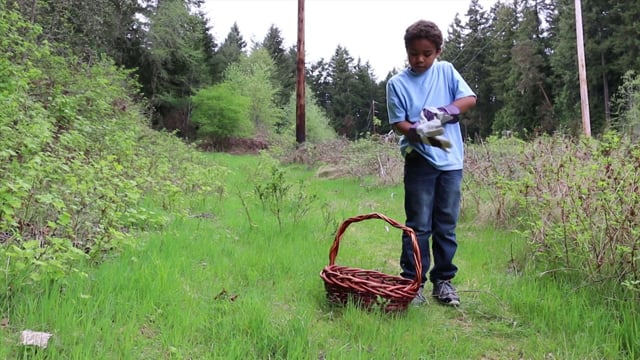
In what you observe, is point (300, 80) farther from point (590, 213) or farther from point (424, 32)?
point (590, 213)

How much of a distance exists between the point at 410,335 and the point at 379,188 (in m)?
6.16

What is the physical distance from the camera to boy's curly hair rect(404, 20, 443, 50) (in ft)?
8.52

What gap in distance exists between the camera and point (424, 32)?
260 centimetres

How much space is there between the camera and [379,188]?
26.9 feet

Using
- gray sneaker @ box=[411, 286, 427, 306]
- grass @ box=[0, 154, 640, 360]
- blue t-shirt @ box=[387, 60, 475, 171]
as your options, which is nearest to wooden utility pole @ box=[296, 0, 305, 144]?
grass @ box=[0, 154, 640, 360]

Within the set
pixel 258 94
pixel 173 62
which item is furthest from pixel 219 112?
pixel 258 94

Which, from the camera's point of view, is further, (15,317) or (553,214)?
(553,214)

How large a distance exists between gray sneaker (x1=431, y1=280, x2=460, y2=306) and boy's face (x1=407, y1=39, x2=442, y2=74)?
1342mm

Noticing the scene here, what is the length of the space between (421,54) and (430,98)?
271 millimetres

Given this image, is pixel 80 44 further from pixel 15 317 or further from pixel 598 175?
pixel 598 175

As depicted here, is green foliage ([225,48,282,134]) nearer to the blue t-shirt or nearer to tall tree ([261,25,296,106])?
tall tree ([261,25,296,106])

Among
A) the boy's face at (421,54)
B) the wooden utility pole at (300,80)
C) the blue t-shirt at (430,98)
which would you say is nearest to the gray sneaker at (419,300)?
the blue t-shirt at (430,98)

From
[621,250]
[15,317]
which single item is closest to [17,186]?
[15,317]

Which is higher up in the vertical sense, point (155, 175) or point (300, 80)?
point (300, 80)
